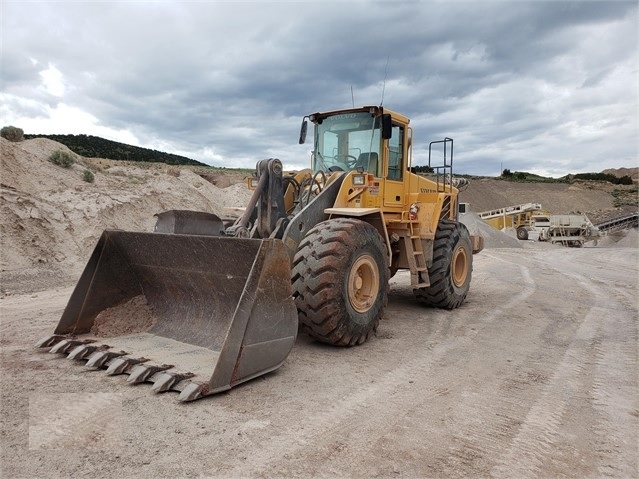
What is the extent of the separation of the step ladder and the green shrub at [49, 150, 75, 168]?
13965 millimetres

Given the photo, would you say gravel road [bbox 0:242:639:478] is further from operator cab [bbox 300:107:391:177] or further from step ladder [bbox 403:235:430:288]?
operator cab [bbox 300:107:391:177]

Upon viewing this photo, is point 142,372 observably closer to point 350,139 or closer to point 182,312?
point 182,312

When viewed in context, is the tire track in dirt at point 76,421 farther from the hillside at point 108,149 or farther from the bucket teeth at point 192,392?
the hillside at point 108,149

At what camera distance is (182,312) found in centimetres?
521

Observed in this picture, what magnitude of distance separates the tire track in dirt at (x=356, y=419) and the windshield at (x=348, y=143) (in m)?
2.83

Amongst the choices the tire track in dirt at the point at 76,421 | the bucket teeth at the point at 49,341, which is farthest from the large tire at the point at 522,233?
the tire track in dirt at the point at 76,421

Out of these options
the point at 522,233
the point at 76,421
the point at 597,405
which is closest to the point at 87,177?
the point at 76,421

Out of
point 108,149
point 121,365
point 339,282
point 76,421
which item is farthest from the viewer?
point 108,149

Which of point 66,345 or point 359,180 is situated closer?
point 66,345

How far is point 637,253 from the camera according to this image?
19156mm

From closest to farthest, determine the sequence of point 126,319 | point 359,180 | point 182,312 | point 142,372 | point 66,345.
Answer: point 142,372 → point 66,345 → point 182,312 → point 126,319 → point 359,180

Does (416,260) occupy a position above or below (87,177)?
below

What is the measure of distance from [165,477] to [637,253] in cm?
2083

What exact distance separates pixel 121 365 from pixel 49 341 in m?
1.21
